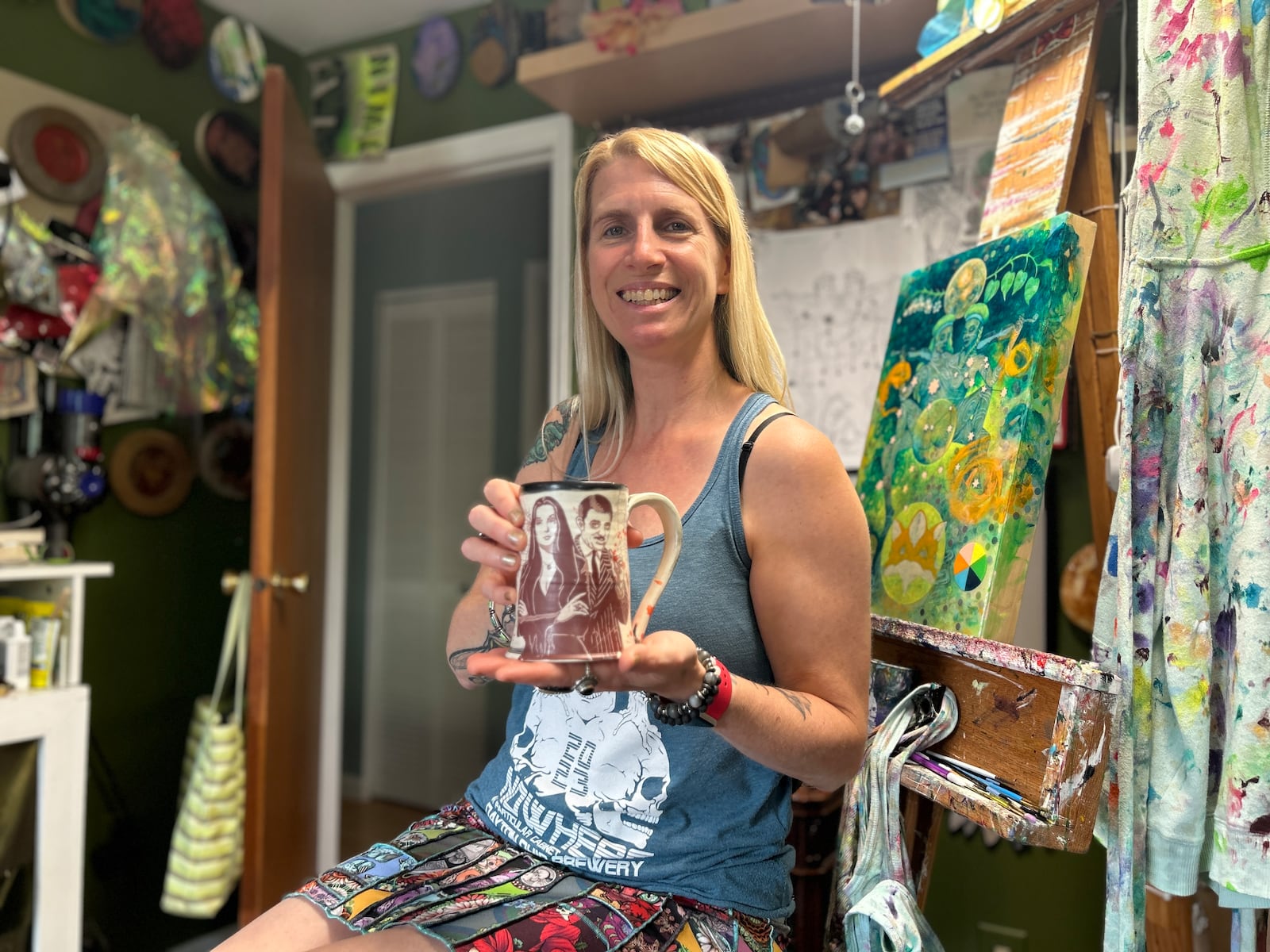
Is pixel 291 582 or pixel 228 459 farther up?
pixel 228 459

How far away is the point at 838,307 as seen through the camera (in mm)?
1969

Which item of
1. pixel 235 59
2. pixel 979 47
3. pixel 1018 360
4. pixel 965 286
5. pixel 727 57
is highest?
pixel 235 59

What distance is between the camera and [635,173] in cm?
102

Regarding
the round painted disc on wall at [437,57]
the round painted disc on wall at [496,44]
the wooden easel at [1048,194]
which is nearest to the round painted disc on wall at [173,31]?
the round painted disc on wall at [437,57]

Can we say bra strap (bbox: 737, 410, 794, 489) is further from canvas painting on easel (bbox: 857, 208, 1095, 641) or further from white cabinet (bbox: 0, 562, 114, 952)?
white cabinet (bbox: 0, 562, 114, 952)

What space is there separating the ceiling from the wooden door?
45cm

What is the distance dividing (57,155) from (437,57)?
3.38 ft

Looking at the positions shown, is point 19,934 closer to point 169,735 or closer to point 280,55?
point 169,735

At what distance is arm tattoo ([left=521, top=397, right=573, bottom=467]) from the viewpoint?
4.00ft

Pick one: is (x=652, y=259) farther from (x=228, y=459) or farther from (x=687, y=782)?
(x=228, y=459)

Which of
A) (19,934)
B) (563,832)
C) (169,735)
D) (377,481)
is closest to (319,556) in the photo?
(169,735)

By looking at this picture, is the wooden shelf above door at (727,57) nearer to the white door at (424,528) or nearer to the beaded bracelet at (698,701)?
the beaded bracelet at (698,701)

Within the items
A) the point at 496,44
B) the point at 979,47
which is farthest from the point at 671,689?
the point at 496,44

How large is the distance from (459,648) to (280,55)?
7.94 ft
